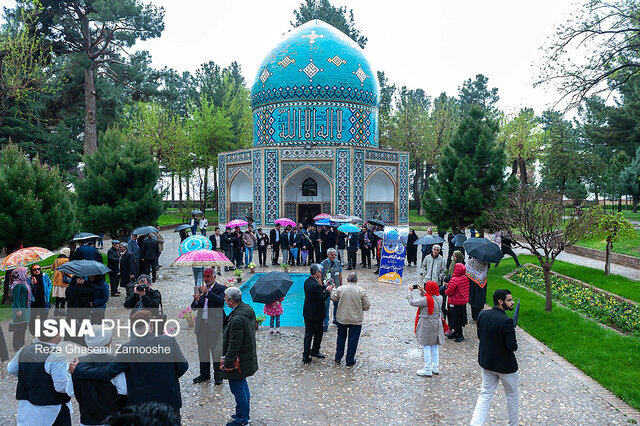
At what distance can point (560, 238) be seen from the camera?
1109 centimetres

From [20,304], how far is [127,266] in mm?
3982

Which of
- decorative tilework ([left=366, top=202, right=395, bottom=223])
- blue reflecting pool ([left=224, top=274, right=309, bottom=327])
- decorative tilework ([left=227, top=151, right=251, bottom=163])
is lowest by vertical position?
blue reflecting pool ([left=224, top=274, right=309, bottom=327])

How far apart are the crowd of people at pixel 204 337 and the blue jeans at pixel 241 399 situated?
0.01 m

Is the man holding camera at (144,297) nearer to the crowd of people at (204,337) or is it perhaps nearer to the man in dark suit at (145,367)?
the crowd of people at (204,337)

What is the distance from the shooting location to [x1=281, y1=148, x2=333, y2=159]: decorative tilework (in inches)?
1032

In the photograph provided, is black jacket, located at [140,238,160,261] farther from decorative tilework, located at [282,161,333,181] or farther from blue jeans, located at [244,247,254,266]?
decorative tilework, located at [282,161,333,181]

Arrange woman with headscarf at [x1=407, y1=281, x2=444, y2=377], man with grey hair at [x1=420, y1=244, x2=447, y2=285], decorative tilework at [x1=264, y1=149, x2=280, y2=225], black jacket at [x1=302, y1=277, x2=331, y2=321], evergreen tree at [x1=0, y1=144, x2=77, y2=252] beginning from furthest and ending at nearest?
decorative tilework at [x1=264, y1=149, x2=280, y2=225] < evergreen tree at [x1=0, y1=144, x2=77, y2=252] < man with grey hair at [x1=420, y1=244, x2=447, y2=285] < black jacket at [x1=302, y1=277, x2=331, y2=321] < woman with headscarf at [x1=407, y1=281, x2=444, y2=377]

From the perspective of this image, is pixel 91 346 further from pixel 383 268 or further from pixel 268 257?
pixel 268 257

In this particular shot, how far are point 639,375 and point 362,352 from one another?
4.18 meters

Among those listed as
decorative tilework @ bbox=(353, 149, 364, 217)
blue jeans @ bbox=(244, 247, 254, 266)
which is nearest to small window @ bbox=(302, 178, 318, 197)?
decorative tilework @ bbox=(353, 149, 364, 217)

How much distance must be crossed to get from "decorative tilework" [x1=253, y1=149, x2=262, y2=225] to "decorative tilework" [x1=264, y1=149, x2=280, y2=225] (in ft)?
1.16

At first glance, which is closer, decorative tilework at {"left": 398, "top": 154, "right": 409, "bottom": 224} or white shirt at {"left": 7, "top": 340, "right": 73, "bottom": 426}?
white shirt at {"left": 7, "top": 340, "right": 73, "bottom": 426}

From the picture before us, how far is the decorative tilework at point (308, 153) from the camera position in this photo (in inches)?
1032

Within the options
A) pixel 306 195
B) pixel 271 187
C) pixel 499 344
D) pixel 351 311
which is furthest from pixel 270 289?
pixel 306 195
